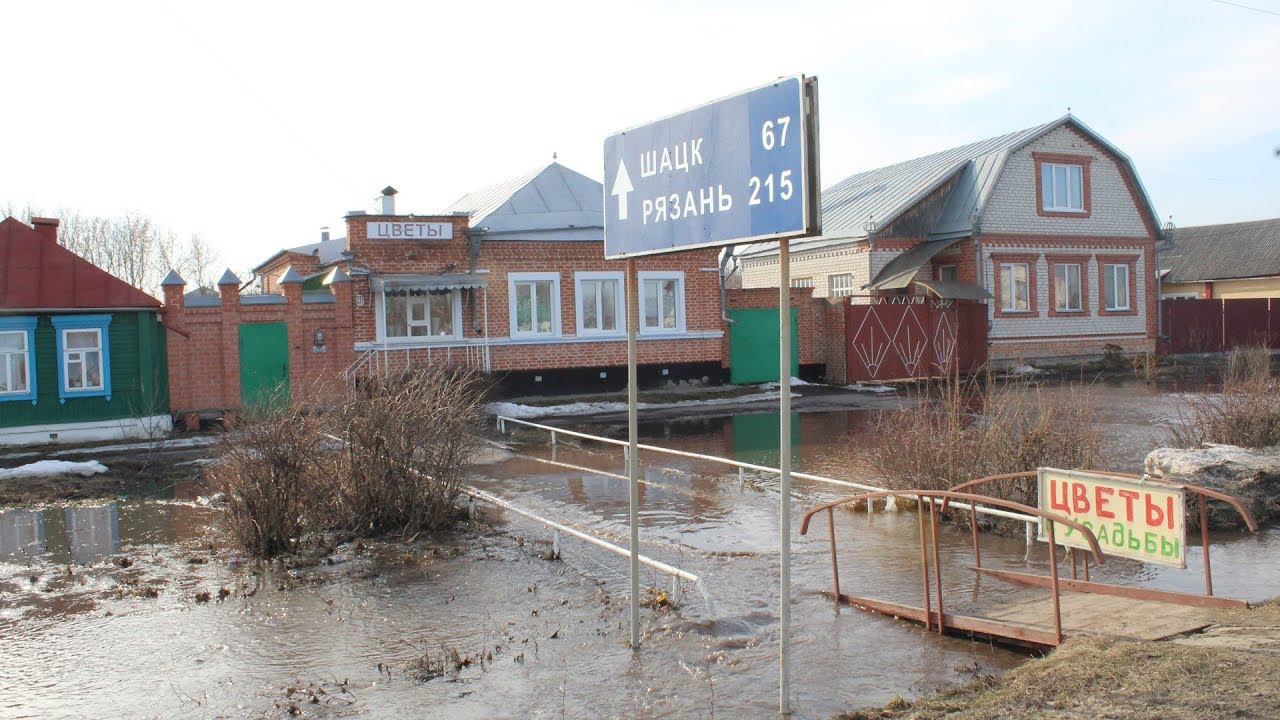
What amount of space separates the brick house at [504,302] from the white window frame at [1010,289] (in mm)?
10421

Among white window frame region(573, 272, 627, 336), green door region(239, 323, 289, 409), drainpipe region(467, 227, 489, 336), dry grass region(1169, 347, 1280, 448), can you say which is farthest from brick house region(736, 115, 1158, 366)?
dry grass region(1169, 347, 1280, 448)

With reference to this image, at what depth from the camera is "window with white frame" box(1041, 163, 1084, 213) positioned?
105 feet

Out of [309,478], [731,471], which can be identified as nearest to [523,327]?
[731,471]

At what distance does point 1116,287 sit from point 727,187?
31.8m

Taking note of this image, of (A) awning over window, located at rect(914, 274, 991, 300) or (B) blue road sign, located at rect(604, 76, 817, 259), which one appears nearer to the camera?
(B) blue road sign, located at rect(604, 76, 817, 259)

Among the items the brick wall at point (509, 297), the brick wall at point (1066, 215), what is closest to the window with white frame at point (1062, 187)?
the brick wall at point (1066, 215)

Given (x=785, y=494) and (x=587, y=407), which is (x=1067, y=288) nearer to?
(x=587, y=407)

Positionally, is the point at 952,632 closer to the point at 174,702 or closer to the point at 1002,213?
the point at 174,702

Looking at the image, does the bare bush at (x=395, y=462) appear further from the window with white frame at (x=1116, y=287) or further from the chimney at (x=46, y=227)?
the window with white frame at (x=1116, y=287)

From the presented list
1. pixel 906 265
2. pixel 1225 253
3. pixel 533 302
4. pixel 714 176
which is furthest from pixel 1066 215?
pixel 714 176

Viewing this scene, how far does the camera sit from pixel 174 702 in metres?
5.61

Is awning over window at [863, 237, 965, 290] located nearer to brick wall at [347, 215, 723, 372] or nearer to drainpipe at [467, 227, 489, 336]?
brick wall at [347, 215, 723, 372]

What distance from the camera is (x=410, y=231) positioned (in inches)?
909

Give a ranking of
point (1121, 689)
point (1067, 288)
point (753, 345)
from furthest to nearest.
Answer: point (1067, 288) → point (753, 345) → point (1121, 689)
